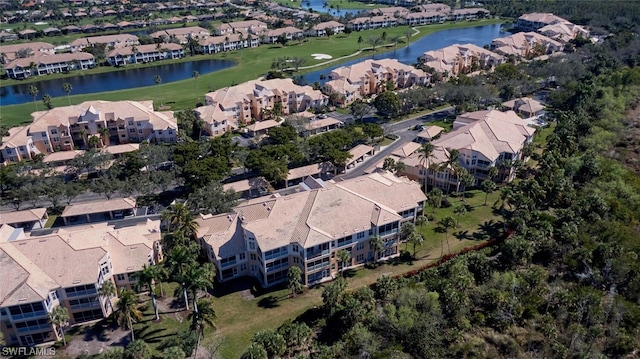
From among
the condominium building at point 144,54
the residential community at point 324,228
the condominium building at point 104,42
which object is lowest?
the residential community at point 324,228

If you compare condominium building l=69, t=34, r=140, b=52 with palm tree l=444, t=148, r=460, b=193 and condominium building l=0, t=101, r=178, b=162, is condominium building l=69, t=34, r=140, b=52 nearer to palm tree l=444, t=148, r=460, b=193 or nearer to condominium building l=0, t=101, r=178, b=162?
condominium building l=0, t=101, r=178, b=162

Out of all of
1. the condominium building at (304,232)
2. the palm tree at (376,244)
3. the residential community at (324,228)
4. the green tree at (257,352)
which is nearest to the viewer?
the green tree at (257,352)

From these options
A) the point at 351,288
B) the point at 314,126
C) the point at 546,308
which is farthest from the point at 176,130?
the point at 546,308

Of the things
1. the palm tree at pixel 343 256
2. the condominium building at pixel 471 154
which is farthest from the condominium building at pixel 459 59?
the palm tree at pixel 343 256

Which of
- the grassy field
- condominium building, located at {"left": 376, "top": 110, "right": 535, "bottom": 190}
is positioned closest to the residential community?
condominium building, located at {"left": 376, "top": 110, "right": 535, "bottom": 190}

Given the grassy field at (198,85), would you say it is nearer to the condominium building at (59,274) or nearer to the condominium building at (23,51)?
Answer: the condominium building at (23,51)

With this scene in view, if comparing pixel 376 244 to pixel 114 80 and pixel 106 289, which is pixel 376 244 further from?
pixel 114 80

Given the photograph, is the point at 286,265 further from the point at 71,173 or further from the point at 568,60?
the point at 568,60
